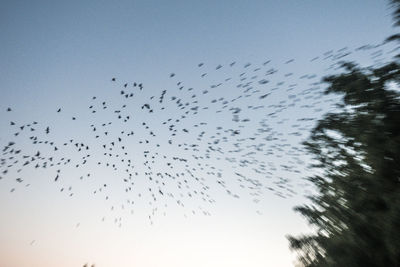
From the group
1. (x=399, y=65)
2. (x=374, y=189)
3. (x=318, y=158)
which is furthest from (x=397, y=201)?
(x=399, y=65)

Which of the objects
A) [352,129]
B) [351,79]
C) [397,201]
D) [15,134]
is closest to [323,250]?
[397,201]

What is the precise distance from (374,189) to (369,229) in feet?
4.75

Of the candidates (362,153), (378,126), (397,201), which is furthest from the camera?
(362,153)

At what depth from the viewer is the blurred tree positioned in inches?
321

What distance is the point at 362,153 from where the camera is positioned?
28.8 feet

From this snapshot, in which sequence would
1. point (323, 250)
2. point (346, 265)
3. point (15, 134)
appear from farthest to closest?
point (15, 134)
point (323, 250)
point (346, 265)

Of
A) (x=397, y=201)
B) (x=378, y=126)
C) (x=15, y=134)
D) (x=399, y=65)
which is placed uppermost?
(x=15, y=134)

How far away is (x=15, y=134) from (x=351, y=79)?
1432 centimetres

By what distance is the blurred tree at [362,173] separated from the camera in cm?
815

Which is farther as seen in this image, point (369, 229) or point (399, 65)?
point (369, 229)

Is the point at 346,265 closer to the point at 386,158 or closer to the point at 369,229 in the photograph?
the point at 369,229

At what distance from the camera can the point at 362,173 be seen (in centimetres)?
881

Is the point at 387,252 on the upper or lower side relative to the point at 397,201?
lower

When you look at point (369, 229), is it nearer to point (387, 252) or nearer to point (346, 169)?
point (387, 252)
